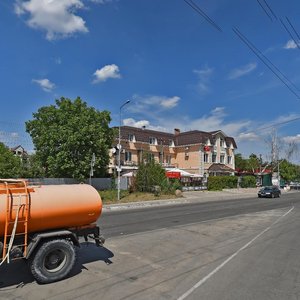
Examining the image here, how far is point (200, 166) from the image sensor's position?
215ft

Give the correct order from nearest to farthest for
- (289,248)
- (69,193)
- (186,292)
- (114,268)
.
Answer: (186,292)
(69,193)
(114,268)
(289,248)

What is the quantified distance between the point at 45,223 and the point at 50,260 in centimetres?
75

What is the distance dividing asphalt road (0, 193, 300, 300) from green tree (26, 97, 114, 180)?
78.2ft

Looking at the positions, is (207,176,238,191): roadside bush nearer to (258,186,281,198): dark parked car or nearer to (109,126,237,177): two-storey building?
(109,126,237,177): two-storey building

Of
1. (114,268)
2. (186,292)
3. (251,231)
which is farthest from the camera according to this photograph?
(251,231)

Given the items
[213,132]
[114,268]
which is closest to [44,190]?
[114,268]

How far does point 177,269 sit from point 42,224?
3.08 metres

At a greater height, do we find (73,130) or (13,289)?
(73,130)

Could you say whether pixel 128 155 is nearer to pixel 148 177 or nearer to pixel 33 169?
pixel 33 169

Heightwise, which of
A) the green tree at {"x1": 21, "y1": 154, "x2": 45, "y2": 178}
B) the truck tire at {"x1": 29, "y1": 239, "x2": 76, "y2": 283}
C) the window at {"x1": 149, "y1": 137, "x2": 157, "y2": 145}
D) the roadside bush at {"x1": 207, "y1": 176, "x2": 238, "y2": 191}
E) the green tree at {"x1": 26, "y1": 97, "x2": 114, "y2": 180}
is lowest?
the truck tire at {"x1": 29, "y1": 239, "x2": 76, "y2": 283}

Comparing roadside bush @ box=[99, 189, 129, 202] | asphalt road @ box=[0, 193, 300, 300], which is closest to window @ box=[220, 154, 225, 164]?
roadside bush @ box=[99, 189, 129, 202]

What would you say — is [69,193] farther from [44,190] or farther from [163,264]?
[163,264]

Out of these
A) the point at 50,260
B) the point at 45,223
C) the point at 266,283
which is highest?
the point at 45,223

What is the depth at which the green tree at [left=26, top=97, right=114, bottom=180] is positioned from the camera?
1426 inches
